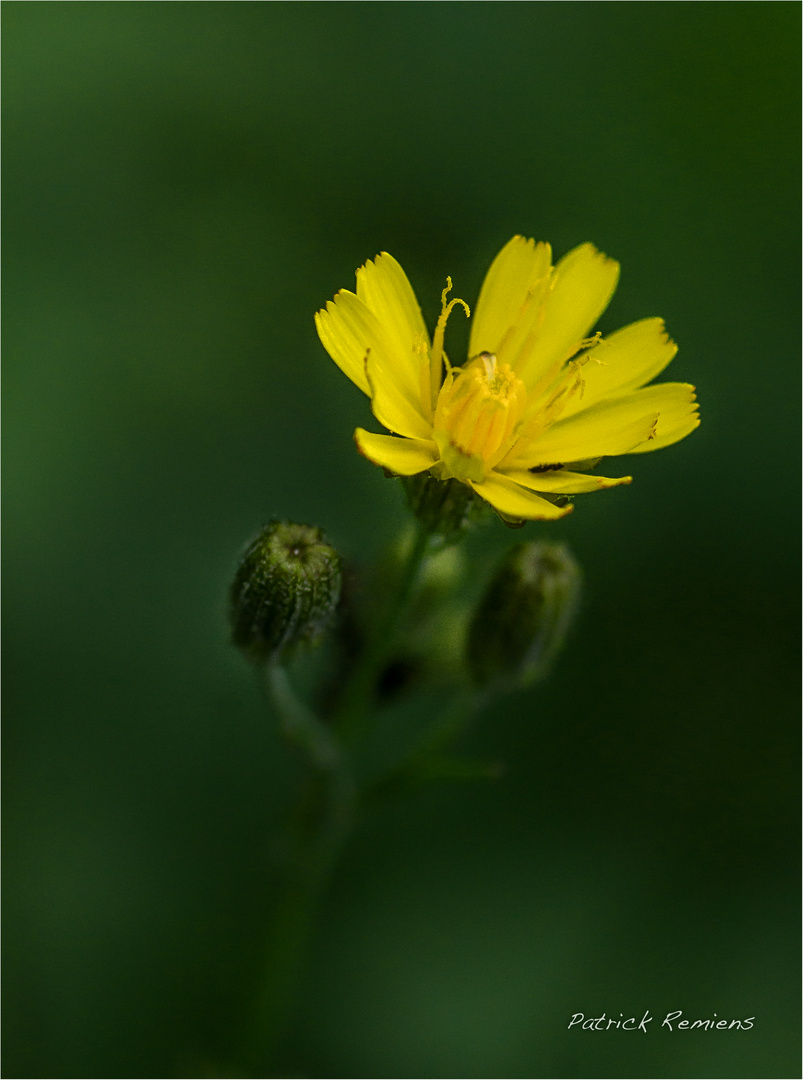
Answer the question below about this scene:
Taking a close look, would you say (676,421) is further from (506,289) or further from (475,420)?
(506,289)

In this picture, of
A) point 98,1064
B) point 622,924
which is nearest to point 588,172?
point 622,924

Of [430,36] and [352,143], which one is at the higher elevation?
[430,36]

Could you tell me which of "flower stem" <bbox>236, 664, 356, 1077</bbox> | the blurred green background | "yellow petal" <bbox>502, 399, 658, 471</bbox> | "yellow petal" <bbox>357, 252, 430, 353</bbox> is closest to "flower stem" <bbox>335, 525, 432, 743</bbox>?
"flower stem" <bbox>236, 664, 356, 1077</bbox>

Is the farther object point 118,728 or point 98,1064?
point 118,728

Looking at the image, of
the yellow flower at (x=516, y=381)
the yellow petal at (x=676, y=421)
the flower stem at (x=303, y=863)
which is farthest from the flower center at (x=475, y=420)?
the flower stem at (x=303, y=863)

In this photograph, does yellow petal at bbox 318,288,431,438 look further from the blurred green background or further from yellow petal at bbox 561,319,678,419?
the blurred green background

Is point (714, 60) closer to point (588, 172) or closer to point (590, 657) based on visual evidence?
point (588, 172)

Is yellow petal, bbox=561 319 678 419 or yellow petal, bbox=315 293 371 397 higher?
yellow petal, bbox=561 319 678 419

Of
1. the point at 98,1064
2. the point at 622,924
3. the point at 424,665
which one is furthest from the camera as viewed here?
the point at 622,924
